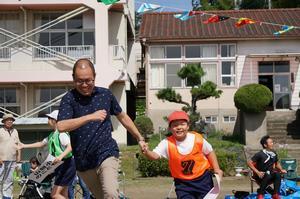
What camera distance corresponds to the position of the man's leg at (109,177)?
6094 millimetres

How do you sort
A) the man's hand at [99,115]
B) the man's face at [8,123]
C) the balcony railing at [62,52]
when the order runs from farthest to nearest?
the balcony railing at [62,52]
the man's face at [8,123]
the man's hand at [99,115]

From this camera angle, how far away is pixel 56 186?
9156mm

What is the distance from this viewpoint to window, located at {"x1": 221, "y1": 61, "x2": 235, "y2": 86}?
A: 30.0m

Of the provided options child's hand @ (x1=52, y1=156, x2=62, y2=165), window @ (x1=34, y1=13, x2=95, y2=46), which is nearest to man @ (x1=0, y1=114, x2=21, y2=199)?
child's hand @ (x1=52, y1=156, x2=62, y2=165)

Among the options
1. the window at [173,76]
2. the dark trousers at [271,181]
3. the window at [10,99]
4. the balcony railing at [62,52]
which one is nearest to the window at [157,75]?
the window at [173,76]

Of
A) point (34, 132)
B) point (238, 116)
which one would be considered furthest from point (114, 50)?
point (238, 116)

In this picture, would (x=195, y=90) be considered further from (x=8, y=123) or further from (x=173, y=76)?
(x=8, y=123)

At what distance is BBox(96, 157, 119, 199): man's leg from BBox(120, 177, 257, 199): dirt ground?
7855mm

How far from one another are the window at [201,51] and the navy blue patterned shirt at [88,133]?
23.7 meters

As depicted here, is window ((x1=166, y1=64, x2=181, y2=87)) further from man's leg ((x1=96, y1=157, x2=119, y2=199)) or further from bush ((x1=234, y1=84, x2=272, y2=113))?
man's leg ((x1=96, y1=157, x2=119, y2=199))

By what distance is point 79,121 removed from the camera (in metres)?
5.92

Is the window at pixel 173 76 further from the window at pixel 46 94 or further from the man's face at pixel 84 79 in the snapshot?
the man's face at pixel 84 79

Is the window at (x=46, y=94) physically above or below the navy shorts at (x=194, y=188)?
above

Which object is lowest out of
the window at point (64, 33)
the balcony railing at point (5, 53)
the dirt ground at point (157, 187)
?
the dirt ground at point (157, 187)
